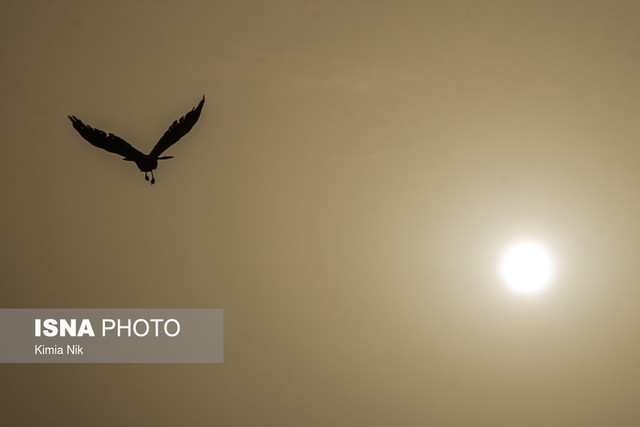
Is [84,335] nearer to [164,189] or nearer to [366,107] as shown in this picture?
[164,189]

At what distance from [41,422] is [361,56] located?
286cm

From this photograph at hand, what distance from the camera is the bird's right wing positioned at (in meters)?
4.30

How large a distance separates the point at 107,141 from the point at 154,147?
0.26 metres

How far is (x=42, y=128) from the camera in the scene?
485 cm

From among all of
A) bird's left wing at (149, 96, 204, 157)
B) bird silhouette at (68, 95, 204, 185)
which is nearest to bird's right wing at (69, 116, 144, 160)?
bird silhouette at (68, 95, 204, 185)

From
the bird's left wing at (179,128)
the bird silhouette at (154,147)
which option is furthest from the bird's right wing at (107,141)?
the bird's left wing at (179,128)

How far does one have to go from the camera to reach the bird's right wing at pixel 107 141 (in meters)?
4.30

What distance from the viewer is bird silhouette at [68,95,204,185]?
4.37m

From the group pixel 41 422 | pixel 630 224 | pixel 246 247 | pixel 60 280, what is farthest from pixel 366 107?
pixel 41 422

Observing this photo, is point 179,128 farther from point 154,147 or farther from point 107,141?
point 107,141

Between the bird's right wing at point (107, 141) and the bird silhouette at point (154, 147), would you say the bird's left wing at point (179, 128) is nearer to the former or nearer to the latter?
the bird silhouette at point (154, 147)

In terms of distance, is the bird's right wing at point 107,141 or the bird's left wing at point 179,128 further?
the bird's left wing at point 179,128

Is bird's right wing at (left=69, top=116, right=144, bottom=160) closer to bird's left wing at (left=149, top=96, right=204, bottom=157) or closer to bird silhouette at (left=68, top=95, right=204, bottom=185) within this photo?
bird silhouette at (left=68, top=95, right=204, bottom=185)

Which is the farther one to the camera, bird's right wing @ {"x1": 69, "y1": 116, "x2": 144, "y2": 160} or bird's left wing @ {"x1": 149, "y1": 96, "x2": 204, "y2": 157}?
bird's left wing @ {"x1": 149, "y1": 96, "x2": 204, "y2": 157}
